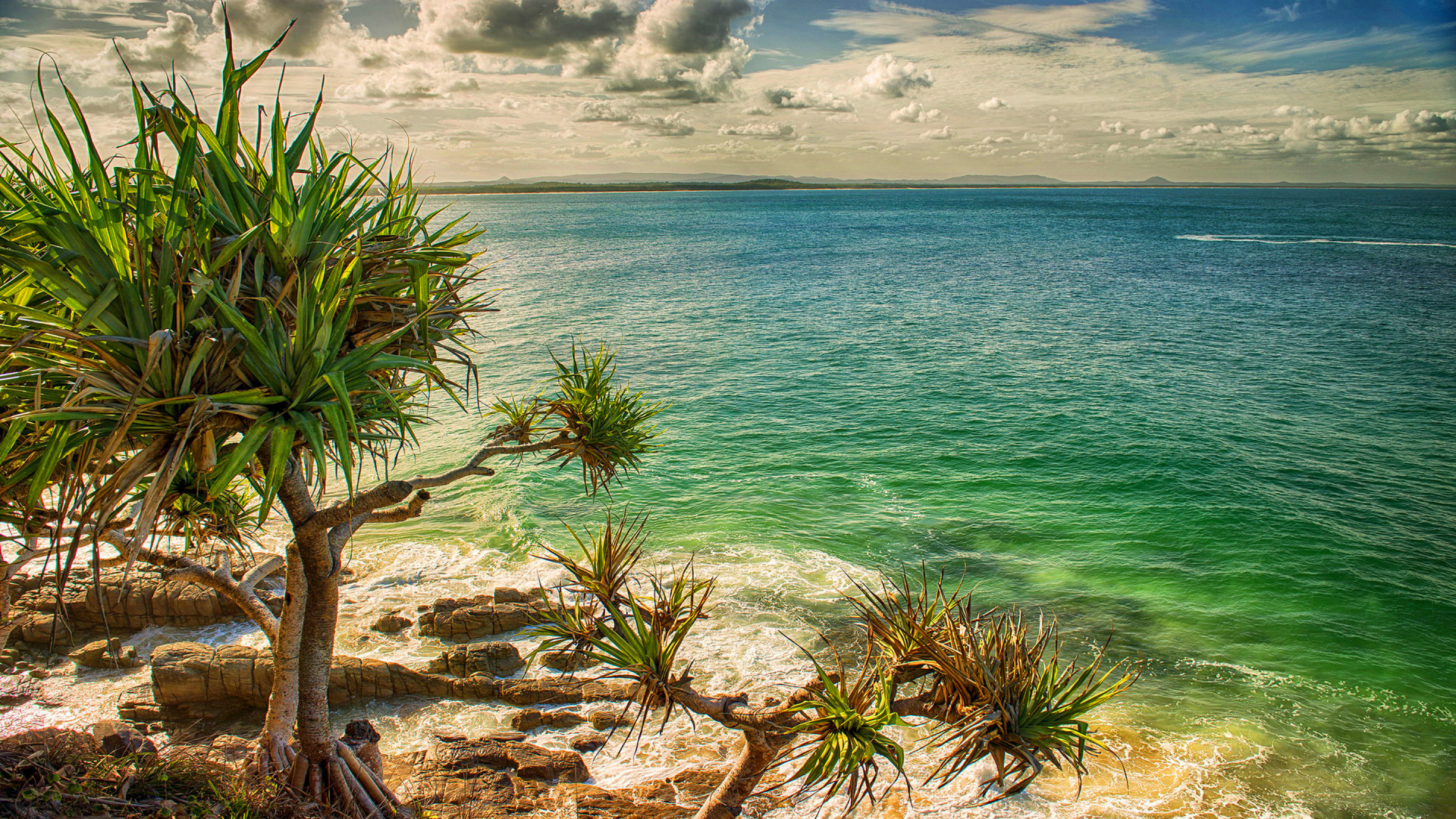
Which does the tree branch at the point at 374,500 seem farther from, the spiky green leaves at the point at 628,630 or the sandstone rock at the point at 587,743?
the sandstone rock at the point at 587,743

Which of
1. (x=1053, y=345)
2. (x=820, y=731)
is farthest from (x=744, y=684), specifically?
(x=1053, y=345)

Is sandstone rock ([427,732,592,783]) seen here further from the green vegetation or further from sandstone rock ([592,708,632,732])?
the green vegetation

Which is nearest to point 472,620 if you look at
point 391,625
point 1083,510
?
point 391,625

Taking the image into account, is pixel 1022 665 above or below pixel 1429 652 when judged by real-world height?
above

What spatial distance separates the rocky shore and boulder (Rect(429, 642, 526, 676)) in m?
0.02

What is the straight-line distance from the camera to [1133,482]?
69.3 ft

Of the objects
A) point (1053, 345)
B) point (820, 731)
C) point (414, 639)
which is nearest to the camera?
point (820, 731)

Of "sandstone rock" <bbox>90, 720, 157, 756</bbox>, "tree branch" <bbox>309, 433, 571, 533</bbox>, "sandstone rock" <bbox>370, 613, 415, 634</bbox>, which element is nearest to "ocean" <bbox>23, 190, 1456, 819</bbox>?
"sandstone rock" <bbox>370, 613, 415, 634</bbox>

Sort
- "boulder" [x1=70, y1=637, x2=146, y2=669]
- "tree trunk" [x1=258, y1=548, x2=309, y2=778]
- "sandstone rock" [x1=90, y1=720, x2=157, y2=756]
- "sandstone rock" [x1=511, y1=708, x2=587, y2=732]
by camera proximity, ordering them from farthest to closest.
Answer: "boulder" [x1=70, y1=637, x2=146, y2=669]
"sandstone rock" [x1=511, y1=708, x2=587, y2=732]
"sandstone rock" [x1=90, y1=720, x2=157, y2=756]
"tree trunk" [x1=258, y1=548, x2=309, y2=778]

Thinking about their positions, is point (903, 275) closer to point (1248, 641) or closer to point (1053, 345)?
point (1053, 345)

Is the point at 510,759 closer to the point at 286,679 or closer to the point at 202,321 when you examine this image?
the point at 286,679

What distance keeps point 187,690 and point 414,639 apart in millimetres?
3346

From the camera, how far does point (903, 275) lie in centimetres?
6462

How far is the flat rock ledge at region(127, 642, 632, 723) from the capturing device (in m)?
10.3
